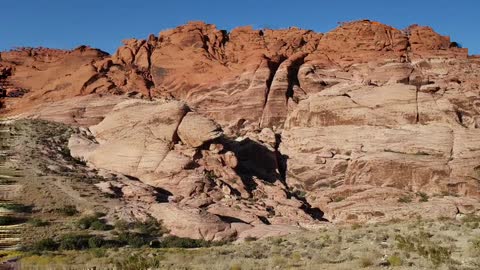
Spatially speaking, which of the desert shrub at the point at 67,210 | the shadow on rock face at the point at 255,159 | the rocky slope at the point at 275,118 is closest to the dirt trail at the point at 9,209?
the desert shrub at the point at 67,210

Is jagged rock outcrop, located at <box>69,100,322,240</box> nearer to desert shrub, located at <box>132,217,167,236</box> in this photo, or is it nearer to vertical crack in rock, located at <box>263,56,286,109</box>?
desert shrub, located at <box>132,217,167,236</box>

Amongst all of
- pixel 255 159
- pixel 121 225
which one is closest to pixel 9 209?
pixel 121 225

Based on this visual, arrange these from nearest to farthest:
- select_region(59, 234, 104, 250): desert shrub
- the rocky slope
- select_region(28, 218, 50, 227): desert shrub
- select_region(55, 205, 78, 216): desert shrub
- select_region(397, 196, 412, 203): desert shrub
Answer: select_region(59, 234, 104, 250): desert shrub
select_region(28, 218, 50, 227): desert shrub
select_region(55, 205, 78, 216): desert shrub
the rocky slope
select_region(397, 196, 412, 203): desert shrub

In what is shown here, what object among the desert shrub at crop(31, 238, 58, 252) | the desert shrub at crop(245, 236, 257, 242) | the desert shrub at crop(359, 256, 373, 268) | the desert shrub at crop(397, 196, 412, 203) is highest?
the desert shrub at crop(397, 196, 412, 203)

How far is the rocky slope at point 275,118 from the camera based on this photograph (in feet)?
153

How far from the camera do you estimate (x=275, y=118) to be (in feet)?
205

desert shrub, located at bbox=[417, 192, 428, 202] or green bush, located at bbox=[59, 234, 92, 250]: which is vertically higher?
desert shrub, located at bbox=[417, 192, 428, 202]

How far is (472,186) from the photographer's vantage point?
1912 inches

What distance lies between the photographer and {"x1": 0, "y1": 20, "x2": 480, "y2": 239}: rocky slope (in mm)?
46719

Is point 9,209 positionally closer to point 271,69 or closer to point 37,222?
point 37,222

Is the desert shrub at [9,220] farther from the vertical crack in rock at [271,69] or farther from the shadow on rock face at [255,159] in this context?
the vertical crack in rock at [271,69]

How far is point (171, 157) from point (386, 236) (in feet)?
93.7

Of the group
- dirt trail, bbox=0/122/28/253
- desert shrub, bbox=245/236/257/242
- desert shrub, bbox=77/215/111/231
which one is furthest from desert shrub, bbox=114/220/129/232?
desert shrub, bbox=245/236/257/242

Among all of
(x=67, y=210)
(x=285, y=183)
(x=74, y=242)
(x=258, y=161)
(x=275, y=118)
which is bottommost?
(x=74, y=242)
